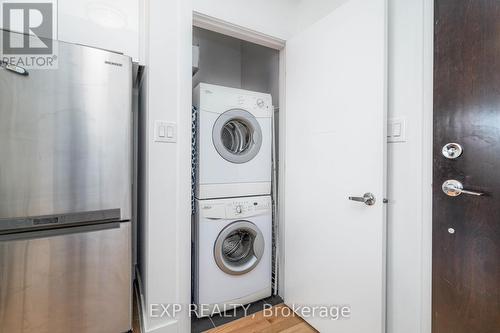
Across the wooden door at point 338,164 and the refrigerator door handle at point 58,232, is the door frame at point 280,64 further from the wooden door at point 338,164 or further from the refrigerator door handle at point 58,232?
the refrigerator door handle at point 58,232

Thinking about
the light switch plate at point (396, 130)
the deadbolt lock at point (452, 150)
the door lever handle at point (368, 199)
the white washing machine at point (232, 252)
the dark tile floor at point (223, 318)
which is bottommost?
the dark tile floor at point (223, 318)

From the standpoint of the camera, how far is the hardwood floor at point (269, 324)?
1522mm

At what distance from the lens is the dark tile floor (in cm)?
157

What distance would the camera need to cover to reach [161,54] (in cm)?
133

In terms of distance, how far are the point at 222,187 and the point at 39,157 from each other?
3.31 ft

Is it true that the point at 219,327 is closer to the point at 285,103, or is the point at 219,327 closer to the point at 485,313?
the point at 485,313

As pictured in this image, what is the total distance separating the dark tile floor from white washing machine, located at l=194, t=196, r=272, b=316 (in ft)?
0.16

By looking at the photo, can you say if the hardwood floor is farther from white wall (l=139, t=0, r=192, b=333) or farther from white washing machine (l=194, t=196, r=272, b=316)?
white wall (l=139, t=0, r=192, b=333)

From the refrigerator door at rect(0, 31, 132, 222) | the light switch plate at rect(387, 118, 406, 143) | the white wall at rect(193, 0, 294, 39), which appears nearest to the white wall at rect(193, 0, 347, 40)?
the white wall at rect(193, 0, 294, 39)

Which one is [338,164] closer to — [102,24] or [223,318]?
[223,318]

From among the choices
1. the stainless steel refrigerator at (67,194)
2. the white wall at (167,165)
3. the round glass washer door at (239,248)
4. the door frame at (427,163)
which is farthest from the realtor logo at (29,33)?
the door frame at (427,163)

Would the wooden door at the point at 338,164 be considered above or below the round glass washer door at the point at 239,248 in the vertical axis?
above

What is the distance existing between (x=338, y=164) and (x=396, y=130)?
1.09 ft

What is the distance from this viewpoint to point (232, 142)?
6.41ft
